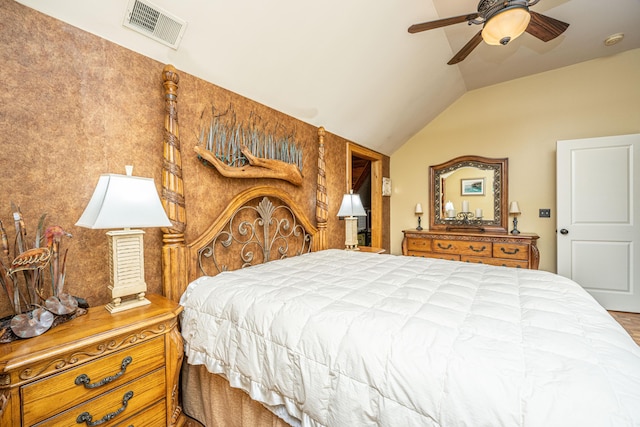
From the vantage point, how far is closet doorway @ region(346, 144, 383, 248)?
3.63 meters

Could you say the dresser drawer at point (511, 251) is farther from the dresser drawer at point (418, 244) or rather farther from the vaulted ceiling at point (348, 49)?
the vaulted ceiling at point (348, 49)

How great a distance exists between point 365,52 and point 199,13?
1418 millimetres

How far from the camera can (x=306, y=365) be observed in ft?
3.22

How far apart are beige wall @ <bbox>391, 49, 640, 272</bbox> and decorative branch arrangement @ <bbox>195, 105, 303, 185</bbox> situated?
2746mm

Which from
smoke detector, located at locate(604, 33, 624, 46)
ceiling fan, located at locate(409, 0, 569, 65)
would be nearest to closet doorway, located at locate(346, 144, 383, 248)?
ceiling fan, located at locate(409, 0, 569, 65)

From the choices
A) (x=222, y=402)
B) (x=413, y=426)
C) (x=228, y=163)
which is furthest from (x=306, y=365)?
(x=228, y=163)

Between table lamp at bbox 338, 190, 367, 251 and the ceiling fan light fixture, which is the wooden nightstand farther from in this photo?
the ceiling fan light fixture

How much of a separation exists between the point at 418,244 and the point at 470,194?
106 cm

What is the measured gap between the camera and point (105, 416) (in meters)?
1.03

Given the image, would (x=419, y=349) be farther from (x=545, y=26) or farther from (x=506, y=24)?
(x=545, y=26)

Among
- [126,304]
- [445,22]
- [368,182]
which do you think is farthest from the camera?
[368,182]

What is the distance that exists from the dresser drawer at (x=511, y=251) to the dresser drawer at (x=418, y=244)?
2.65 ft

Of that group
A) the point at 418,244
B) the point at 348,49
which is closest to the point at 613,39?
the point at 348,49

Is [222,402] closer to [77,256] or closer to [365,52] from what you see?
[77,256]
